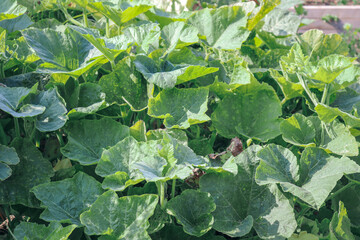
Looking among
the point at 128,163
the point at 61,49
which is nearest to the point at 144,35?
the point at 61,49

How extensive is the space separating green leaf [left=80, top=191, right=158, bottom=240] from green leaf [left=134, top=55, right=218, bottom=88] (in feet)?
1.09

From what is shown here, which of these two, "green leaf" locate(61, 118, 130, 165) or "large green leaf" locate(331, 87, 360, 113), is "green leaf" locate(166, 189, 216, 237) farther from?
"large green leaf" locate(331, 87, 360, 113)

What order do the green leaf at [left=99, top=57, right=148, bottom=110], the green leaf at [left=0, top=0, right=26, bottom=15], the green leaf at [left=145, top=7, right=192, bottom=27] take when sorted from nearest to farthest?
the green leaf at [left=99, top=57, right=148, bottom=110]
the green leaf at [left=0, top=0, right=26, bottom=15]
the green leaf at [left=145, top=7, right=192, bottom=27]

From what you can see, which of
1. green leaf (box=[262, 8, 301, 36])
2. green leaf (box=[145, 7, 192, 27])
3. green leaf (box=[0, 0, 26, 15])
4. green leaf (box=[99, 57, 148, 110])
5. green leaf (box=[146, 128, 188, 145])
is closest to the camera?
green leaf (box=[146, 128, 188, 145])

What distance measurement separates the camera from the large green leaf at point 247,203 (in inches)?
36.3

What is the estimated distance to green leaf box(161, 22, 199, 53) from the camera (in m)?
1.23

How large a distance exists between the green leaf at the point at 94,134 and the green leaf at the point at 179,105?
0.10 m

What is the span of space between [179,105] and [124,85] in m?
0.18

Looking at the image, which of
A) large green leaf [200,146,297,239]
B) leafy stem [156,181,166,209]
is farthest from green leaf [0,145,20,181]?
large green leaf [200,146,297,239]

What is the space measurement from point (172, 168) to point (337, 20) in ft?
16.1

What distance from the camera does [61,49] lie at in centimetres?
114

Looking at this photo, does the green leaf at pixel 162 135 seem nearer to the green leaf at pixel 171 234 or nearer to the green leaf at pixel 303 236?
the green leaf at pixel 171 234

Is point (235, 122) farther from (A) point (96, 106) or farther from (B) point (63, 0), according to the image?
(B) point (63, 0)

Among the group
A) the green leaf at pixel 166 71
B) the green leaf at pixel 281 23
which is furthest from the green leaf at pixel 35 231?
the green leaf at pixel 281 23
